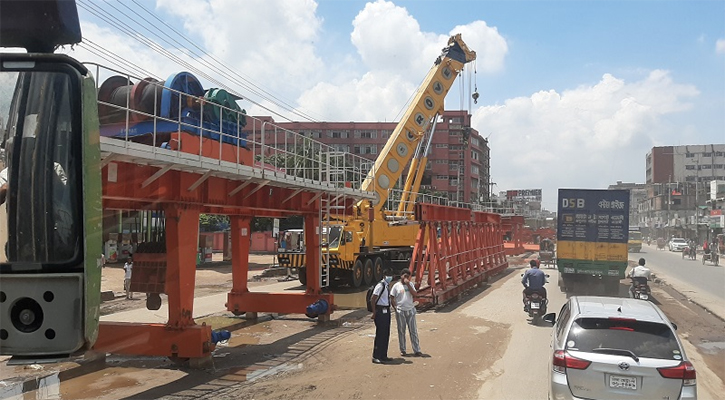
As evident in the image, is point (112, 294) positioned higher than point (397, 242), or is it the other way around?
point (397, 242)

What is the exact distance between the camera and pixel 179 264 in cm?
989

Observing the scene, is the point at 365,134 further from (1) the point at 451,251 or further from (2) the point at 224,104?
(2) the point at 224,104

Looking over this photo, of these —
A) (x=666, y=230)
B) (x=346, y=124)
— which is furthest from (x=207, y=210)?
(x=666, y=230)

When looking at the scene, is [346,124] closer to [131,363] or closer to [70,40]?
[131,363]

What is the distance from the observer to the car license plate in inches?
233

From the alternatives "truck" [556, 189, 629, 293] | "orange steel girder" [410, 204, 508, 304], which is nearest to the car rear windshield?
"orange steel girder" [410, 204, 508, 304]

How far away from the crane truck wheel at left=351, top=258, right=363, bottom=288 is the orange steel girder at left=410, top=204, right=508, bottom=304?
250 centimetres

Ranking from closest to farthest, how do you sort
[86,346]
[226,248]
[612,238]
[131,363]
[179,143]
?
1. [86,346]
2. [179,143]
3. [131,363]
4. [612,238]
5. [226,248]

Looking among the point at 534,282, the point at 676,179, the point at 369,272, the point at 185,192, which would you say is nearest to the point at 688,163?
the point at 676,179

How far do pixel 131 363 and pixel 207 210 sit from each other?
3.82 metres

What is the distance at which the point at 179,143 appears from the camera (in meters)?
8.96

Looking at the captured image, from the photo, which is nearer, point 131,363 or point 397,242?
point 131,363

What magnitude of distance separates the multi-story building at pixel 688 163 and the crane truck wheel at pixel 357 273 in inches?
3984

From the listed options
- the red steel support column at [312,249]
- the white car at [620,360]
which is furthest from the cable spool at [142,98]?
the white car at [620,360]
